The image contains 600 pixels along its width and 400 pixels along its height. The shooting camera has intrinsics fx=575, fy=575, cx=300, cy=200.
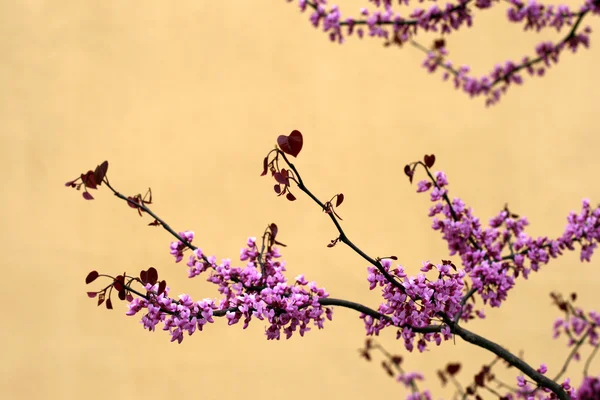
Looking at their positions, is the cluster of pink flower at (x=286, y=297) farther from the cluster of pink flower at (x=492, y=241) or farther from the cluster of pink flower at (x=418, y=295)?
the cluster of pink flower at (x=492, y=241)

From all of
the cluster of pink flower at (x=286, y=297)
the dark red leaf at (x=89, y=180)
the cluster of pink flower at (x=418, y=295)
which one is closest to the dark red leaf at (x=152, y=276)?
the cluster of pink flower at (x=286, y=297)

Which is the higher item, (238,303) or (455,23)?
(455,23)

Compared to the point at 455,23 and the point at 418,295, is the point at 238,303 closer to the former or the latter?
the point at 418,295

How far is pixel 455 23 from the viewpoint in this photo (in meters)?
1.95

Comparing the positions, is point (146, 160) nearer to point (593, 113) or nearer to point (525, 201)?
point (525, 201)

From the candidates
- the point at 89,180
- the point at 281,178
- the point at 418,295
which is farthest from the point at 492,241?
the point at 89,180

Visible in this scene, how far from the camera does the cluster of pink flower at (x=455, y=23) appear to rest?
1.90m

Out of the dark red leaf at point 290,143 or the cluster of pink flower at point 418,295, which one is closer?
the dark red leaf at point 290,143

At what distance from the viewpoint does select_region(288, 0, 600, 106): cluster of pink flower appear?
190 cm

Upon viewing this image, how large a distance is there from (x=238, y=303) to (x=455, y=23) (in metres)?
1.32

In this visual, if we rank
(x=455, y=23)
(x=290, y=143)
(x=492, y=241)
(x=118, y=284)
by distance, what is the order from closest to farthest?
1. (x=290, y=143)
2. (x=118, y=284)
3. (x=492, y=241)
4. (x=455, y=23)

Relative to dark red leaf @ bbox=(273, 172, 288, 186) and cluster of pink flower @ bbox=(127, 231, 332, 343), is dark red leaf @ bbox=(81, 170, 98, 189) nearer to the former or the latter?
cluster of pink flower @ bbox=(127, 231, 332, 343)

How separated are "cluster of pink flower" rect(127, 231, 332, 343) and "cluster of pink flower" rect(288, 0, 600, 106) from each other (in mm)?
1057

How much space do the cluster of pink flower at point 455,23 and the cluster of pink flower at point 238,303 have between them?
1057 millimetres
